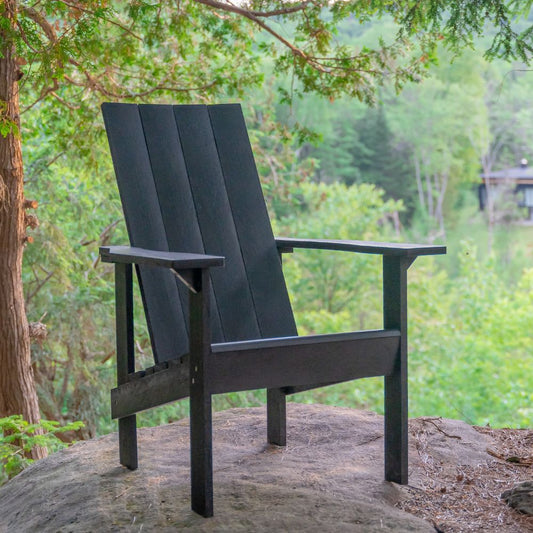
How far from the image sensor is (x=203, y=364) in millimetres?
1949

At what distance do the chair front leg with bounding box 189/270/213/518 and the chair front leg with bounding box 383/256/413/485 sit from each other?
1.97 feet

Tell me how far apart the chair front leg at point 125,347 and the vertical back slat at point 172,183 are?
0.21 meters

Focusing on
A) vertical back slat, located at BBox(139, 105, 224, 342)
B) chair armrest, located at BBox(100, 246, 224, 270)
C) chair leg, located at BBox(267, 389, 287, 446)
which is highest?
vertical back slat, located at BBox(139, 105, 224, 342)

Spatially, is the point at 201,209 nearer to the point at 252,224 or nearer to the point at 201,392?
the point at 252,224

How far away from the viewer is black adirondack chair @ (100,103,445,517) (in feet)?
6.52

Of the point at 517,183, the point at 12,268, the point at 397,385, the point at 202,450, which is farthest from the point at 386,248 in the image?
the point at 517,183

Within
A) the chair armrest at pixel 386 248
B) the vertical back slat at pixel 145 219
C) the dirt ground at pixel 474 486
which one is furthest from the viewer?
the vertical back slat at pixel 145 219

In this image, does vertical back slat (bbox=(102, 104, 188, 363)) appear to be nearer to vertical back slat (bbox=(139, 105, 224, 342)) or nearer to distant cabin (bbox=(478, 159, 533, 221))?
vertical back slat (bbox=(139, 105, 224, 342))

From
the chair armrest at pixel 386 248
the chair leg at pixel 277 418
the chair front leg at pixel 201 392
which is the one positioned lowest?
the chair leg at pixel 277 418

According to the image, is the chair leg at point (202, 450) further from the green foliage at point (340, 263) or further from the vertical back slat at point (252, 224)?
the green foliage at point (340, 263)

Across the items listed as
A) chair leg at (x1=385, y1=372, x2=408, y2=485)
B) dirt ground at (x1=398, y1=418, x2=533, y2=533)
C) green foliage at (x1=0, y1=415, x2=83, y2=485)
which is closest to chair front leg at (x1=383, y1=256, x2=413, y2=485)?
chair leg at (x1=385, y1=372, x2=408, y2=485)

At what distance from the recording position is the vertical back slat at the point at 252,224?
2623mm

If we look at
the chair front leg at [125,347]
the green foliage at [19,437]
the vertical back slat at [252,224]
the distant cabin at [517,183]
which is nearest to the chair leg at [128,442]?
the chair front leg at [125,347]

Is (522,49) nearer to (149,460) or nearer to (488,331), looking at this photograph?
(149,460)
